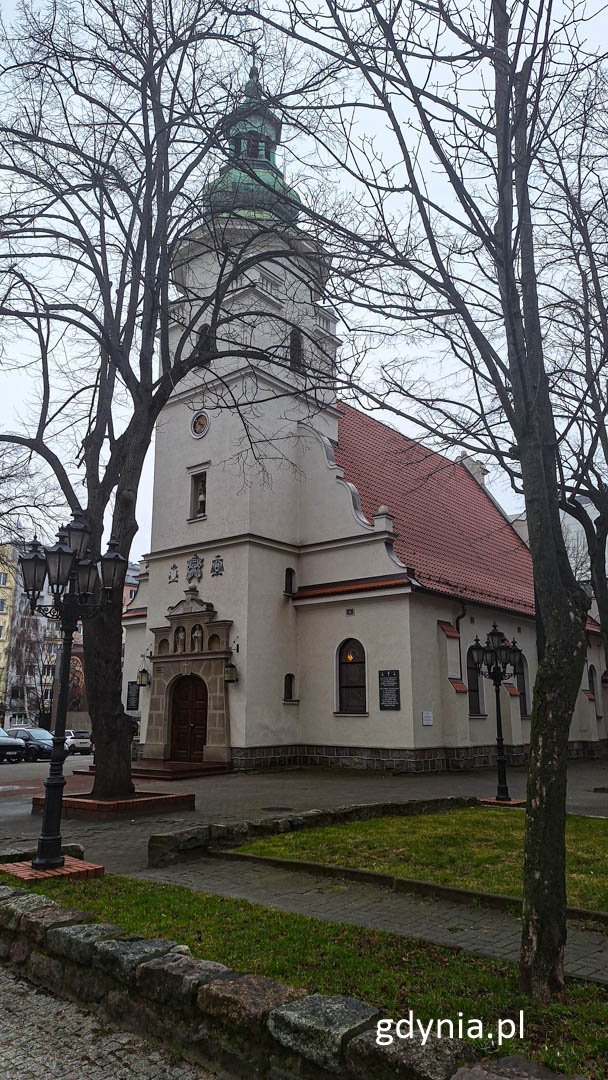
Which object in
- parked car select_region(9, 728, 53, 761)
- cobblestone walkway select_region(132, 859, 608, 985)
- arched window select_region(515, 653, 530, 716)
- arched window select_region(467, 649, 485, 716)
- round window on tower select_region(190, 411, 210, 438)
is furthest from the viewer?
parked car select_region(9, 728, 53, 761)

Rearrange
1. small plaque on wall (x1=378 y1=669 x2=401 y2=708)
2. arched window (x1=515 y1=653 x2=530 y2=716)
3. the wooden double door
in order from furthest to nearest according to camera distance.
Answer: arched window (x1=515 y1=653 x2=530 y2=716), the wooden double door, small plaque on wall (x1=378 y1=669 x2=401 y2=708)

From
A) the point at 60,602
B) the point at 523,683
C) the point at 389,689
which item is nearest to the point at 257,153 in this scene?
the point at 60,602

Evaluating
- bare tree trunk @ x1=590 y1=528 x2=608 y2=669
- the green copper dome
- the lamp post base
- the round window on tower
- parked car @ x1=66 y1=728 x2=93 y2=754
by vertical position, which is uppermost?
the round window on tower

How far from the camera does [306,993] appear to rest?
12.8 feet

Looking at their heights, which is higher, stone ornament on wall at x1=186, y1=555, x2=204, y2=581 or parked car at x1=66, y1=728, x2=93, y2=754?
stone ornament on wall at x1=186, y1=555, x2=204, y2=581

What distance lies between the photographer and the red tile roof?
24.6 metres

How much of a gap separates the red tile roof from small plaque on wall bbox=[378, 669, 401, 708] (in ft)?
9.35

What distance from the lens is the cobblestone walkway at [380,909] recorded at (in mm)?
5523

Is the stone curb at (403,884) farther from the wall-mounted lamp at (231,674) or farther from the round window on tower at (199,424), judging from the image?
the round window on tower at (199,424)

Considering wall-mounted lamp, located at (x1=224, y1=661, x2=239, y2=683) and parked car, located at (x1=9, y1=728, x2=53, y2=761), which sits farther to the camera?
parked car, located at (x1=9, y1=728, x2=53, y2=761)

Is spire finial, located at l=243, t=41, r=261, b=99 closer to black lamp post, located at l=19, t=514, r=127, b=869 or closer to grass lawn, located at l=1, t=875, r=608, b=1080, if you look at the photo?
black lamp post, located at l=19, t=514, r=127, b=869

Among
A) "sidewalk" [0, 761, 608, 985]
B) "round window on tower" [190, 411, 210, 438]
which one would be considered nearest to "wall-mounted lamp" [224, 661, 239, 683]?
"sidewalk" [0, 761, 608, 985]

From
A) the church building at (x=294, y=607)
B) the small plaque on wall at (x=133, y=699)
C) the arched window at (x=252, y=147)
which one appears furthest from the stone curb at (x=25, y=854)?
the small plaque on wall at (x=133, y=699)

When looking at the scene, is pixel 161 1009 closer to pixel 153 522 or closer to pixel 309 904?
pixel 309 904
